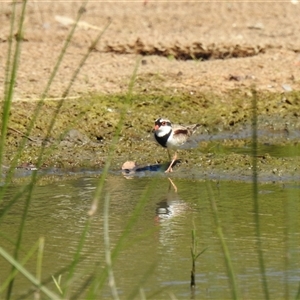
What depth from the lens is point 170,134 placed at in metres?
7.20

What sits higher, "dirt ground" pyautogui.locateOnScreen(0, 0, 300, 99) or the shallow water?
"dirt ground" pyautogui.locateOnScreen(0, 0, 300, 99)

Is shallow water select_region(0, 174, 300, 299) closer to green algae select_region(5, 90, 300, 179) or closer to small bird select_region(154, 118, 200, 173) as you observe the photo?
small bird select_region(154, 118, 200, 173)

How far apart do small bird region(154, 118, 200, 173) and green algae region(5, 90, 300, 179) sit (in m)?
0.14

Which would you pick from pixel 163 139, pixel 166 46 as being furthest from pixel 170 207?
pixel 166 46

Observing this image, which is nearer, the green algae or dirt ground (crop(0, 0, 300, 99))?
the green algae

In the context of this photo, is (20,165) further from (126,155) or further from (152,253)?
(152,253)

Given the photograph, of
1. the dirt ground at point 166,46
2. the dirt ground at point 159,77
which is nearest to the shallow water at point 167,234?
the dirt ground at point 159,77

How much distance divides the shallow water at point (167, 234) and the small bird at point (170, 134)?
301mm

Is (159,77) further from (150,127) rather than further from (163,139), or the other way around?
(163,139)

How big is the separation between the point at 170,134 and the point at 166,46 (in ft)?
10.3

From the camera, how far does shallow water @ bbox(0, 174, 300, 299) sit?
4387 mm

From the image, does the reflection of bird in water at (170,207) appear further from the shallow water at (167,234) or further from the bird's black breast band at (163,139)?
the bird's black breast band at (163,139)

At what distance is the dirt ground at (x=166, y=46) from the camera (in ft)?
30.4

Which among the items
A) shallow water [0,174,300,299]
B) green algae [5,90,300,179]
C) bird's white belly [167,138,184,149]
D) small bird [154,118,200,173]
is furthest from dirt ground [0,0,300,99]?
shallow water [0,174,300,299]
